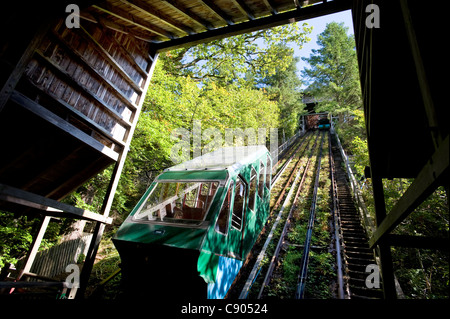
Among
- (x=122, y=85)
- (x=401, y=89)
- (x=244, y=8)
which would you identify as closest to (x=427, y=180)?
(x=401, y=89)

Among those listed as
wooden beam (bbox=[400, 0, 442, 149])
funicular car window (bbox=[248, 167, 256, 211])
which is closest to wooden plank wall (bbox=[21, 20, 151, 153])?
funicular car window (bbox=[248, 167, 256, 211])

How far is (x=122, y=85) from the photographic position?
16.1ft

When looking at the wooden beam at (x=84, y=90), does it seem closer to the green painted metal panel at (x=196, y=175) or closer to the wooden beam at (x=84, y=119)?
the wooden beam at (x=84, y=119)

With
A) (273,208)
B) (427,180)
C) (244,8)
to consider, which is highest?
(244,8)

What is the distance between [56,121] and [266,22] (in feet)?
15.1

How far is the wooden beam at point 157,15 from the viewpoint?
3.99 metres

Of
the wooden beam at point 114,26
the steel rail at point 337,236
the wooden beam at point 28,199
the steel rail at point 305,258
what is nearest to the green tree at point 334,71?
the steel rail at point 337,236

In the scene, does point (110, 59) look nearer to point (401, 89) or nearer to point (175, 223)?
point (175, 223)

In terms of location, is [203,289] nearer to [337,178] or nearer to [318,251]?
[318,251]

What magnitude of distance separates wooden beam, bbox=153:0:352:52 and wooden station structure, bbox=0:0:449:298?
0.02m

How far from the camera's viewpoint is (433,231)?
5.82 meters

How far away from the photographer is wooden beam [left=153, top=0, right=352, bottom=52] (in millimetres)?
4016

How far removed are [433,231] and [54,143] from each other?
392 inches
